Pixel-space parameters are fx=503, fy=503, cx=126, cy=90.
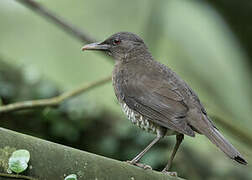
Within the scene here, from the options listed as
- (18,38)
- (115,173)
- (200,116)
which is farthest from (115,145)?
(18,38)

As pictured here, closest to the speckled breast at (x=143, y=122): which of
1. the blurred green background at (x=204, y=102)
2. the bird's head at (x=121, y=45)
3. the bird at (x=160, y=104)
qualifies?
the bird at (x=160, y=104)

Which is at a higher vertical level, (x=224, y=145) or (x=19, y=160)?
(x=19, y=160)

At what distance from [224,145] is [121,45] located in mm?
1717

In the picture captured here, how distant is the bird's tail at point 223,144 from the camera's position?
3.54 m

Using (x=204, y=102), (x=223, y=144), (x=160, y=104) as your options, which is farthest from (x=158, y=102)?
(x=204, y=102)

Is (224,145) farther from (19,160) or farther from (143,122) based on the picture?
(19,160)

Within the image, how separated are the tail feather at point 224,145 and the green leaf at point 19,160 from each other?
1.56m

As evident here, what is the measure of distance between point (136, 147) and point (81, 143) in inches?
24.0

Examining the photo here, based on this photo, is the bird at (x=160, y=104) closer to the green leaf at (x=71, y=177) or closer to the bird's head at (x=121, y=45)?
the bird's head at (x=121, y=45)

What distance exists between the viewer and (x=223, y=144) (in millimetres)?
3701

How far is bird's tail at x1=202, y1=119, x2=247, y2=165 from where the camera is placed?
3.54m

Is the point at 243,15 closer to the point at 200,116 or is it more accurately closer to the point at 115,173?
the point at 200,116

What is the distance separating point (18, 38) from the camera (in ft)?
32.9

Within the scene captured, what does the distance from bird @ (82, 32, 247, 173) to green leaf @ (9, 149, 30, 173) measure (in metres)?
1.17
